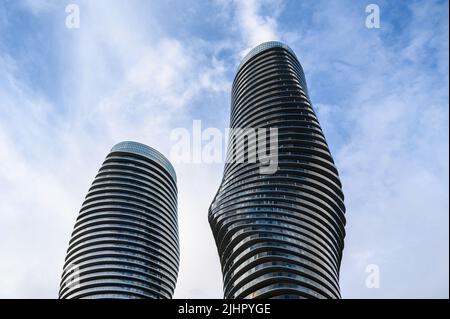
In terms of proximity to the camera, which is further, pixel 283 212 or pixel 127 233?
pixel 127 233

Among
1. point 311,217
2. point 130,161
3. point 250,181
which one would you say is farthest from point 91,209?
point 311,217

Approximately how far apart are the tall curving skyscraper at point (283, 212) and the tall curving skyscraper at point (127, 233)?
1066 inches

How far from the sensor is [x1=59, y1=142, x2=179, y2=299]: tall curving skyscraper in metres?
125

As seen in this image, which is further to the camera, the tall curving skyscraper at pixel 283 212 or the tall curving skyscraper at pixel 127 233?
the tall curving skyscraper at pixel 127 233

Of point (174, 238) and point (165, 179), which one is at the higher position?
point (165, 179)

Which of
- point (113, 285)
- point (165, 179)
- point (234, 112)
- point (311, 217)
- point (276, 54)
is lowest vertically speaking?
point (113, 285)

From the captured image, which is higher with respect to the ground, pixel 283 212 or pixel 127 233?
pixel 127 233

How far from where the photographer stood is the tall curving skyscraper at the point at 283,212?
98438 millimetres

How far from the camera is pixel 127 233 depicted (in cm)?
13612

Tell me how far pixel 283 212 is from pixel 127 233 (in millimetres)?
48114

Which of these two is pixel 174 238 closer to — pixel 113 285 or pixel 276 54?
pixel 113 285

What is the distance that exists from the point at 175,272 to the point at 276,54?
71257 millimetres

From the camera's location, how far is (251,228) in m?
106

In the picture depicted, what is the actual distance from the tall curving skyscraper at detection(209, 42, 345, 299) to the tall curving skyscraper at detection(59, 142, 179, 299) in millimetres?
27086
